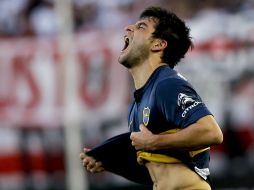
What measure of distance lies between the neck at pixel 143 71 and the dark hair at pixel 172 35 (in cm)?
10

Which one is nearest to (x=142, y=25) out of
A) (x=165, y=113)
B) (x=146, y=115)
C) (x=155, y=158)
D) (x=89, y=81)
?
(x=146, y=115)

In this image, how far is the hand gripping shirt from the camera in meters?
6.64

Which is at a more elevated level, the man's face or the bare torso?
the man's face

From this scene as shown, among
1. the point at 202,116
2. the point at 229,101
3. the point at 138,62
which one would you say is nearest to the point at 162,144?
the point at 202,116

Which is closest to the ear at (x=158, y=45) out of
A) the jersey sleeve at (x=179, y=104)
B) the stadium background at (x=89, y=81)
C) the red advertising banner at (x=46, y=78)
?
the jersey sleeve at (x=179, y=104)

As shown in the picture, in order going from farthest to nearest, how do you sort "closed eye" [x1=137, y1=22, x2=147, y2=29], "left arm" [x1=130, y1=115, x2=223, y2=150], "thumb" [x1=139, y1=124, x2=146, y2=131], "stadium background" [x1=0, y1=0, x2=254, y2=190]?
"stadium background" [x1=0, y1=0, x2=254, y2=190], "closed eye" [x1=137, y1=22, x2=147, y2=29], "thumb" [x1=139, y1=124, x2=146, y2=131], "left arm" [x1=130, y1=115, x2=223, y2=150]

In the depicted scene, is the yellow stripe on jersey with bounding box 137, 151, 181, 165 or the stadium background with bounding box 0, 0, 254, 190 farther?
the stadium background with bounding box 0, 0, 254, 190

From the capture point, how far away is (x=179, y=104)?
6645mm

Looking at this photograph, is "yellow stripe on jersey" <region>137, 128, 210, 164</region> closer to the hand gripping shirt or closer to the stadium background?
the hand gripping shirt

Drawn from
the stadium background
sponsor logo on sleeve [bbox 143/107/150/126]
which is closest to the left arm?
sponsor logo on sleeve [bbox 143/107/150/126]

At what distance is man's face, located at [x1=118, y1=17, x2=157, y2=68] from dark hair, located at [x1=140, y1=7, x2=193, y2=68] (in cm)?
5

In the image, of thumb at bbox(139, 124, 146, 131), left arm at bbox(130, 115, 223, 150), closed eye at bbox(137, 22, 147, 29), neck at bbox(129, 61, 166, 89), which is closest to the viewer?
left arm at bbox(130, 115, 223, 150)

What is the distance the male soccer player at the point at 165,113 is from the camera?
6.60 m

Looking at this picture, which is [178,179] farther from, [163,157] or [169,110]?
[169,110]
